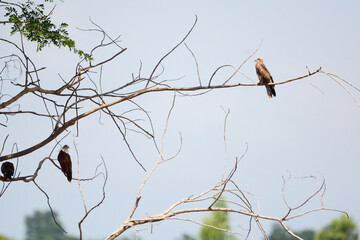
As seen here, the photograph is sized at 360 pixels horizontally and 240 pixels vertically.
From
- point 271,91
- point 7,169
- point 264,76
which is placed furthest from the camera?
point 264,76

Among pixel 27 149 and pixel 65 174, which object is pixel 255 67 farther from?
pixel 27 149

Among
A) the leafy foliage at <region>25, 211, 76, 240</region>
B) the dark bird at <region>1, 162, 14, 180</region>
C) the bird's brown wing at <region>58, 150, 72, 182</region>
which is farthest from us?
the leafy foliage at <region>25, 211, 76, 240</region>

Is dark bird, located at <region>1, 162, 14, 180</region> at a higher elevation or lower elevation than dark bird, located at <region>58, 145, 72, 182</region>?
higher

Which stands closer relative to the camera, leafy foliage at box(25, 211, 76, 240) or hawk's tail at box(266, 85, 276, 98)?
hawk's tail at box(266, 85, 276, 98)

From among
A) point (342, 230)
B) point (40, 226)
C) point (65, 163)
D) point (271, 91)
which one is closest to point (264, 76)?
point (271, 91)

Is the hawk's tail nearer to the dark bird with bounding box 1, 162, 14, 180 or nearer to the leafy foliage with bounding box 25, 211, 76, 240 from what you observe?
the dark bird with bounding box 1, 162, 14, 180

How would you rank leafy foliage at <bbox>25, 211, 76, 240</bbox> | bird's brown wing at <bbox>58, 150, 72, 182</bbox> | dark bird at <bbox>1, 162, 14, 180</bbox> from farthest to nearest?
leafy foliage at <bbox>25, 211, 76, 240</bbox> < dark bird at <bbox>1, 162, 14, 180</bbox> < bird's brown wing at <bbox>58, 150, 72, 182</bbox>

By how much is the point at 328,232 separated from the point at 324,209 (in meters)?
48.3

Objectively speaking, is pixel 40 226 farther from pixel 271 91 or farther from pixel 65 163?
pixel 65 163

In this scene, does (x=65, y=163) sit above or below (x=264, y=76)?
below

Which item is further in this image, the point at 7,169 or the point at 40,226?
A: the point at 40,226

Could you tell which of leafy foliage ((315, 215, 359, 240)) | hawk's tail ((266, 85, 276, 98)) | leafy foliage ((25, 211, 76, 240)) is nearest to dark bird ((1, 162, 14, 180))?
hawk's tail ((266, 85, 276, 98))

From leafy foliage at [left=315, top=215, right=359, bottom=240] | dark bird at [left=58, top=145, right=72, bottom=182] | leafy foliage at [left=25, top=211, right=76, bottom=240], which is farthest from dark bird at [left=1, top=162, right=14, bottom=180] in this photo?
leafy foliage at [left=25, top=211, right=76, bottom=240]

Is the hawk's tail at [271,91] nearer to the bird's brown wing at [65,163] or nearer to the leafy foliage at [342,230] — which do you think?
the bird's brown wing at [65,163]
